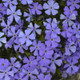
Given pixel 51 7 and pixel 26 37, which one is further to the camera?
pixel 51 7

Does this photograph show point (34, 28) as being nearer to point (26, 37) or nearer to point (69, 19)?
point (26, 37)

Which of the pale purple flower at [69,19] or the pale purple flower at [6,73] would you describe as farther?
the pale purple flower at [69,19]

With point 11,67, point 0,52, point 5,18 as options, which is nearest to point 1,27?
point 5,18

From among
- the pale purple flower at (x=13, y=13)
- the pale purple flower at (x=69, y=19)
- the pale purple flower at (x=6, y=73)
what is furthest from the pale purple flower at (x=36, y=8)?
the pale purple flower at (x=6, y=73)

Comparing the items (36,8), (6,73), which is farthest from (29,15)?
(6,73)

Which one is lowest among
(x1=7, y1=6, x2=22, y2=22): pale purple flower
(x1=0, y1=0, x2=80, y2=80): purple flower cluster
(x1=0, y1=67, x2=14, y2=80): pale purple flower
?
(x1=0, y1=67, x2=14, y2=80): pale purple flower

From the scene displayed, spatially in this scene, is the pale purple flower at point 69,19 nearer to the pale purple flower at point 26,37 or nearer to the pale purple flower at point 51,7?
the pale purple flower at point 51,7

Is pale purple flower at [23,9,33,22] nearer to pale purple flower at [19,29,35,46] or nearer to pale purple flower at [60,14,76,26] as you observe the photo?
pale purple flower at [19,29,35,46]

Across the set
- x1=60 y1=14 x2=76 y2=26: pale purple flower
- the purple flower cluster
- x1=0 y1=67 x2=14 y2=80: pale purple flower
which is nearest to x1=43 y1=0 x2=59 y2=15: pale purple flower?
the purple flower cluster
